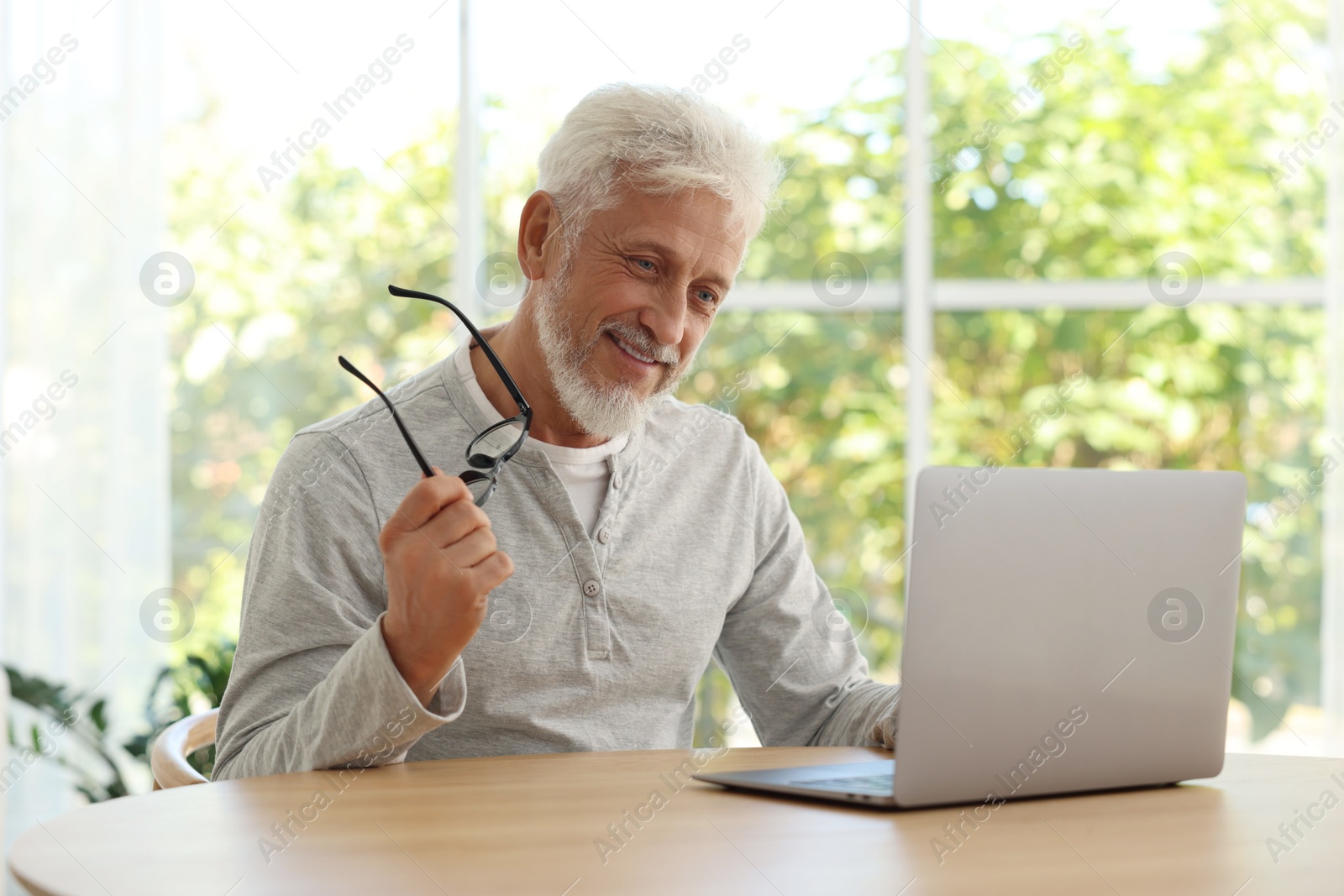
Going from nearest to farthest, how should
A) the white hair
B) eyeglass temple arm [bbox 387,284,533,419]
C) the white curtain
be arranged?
1. eyeglass temple arm [bbox 387,284,533,419]
2. the white hair
3. the white curtain

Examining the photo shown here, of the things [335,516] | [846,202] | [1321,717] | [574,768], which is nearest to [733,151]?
[335,516]

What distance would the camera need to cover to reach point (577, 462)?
5.11 ft

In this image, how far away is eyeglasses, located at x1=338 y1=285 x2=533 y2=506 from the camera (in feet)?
3.63

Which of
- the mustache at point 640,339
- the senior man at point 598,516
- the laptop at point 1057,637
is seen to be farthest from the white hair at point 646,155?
the laptop at point 1057,637

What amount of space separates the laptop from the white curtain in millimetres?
2435

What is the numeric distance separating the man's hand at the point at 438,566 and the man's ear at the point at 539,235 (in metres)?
0.59

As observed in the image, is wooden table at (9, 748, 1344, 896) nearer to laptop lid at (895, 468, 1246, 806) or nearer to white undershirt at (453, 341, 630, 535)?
laptop lid at (895, 468, 1246, 806)

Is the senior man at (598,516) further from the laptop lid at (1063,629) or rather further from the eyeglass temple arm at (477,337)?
the laptop lid at (1063,629)

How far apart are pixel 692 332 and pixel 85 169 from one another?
6.96 ft

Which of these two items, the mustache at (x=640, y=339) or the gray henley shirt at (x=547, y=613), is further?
the mustache at (x=640, y=339)

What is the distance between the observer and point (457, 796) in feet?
3.22

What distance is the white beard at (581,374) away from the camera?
1.51 m

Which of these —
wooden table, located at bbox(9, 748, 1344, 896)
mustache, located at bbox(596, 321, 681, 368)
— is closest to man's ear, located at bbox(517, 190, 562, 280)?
mustache, located at bbox(596, 321, 681, 368)

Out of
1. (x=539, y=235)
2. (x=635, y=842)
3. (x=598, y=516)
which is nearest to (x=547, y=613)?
(x=598, y=516)
